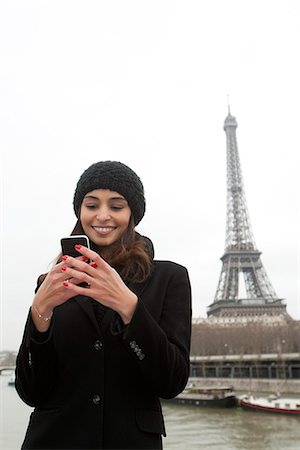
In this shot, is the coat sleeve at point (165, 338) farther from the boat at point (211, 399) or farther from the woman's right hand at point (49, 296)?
the boat at point (211, 399)

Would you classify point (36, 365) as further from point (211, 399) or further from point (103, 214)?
point (211, 399)

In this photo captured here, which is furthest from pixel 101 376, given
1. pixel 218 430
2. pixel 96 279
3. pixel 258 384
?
pixel 258 384

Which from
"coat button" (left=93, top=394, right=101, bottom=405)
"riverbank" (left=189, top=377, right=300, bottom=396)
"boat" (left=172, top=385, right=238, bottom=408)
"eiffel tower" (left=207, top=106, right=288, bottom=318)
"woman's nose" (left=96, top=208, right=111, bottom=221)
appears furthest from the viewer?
"eiffel tower" (left=207, top=106, right=288, bottom=318)

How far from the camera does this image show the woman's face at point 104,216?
147 cm

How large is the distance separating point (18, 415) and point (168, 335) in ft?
63.4

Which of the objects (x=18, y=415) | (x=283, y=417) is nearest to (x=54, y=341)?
(x=283, y=417)

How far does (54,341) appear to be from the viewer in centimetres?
135

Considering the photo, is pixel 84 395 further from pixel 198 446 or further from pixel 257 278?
pixel 257 278

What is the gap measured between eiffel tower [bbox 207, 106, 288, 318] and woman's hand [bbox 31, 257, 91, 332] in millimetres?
44145

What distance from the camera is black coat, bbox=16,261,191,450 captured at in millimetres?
1237

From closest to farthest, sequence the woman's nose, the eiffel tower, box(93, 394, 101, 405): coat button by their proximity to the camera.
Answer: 1. box(93, 394, 101, 405): coat button
2. the woman's nose
3. the eiffel tower

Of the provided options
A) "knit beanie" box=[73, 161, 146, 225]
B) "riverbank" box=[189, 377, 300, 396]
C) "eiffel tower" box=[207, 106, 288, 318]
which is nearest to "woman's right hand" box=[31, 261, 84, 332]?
"knit beanie" box=[73, 161, 146, 225]

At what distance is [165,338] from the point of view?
1259 mm

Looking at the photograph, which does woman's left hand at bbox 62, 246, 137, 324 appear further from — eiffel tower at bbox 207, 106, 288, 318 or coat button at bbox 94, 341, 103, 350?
eiffel tower at bbox 207, 106, 288, 318
